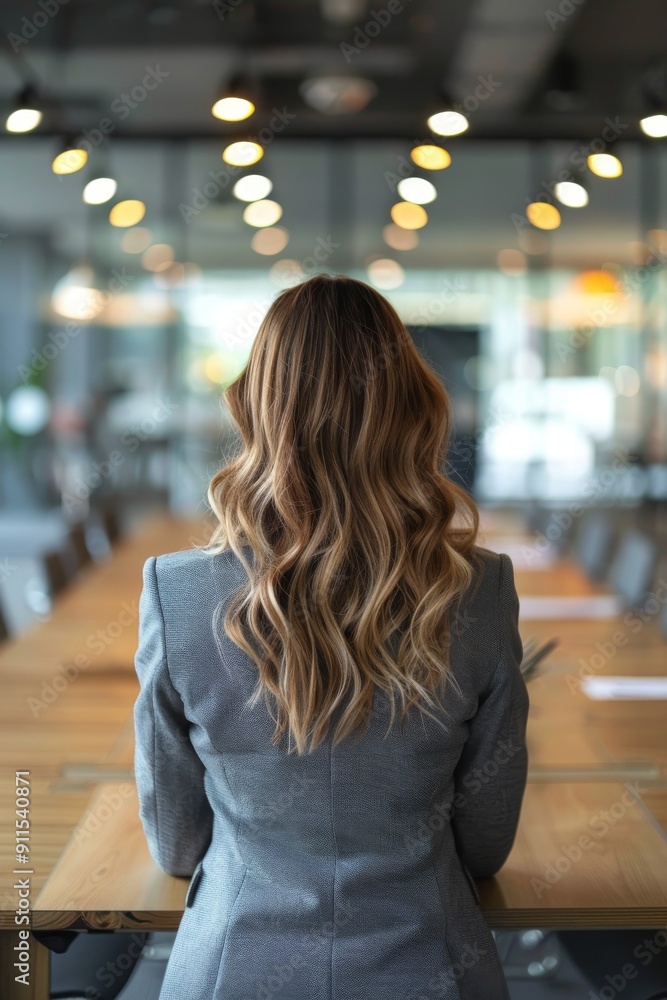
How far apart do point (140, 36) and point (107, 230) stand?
9.59 feet

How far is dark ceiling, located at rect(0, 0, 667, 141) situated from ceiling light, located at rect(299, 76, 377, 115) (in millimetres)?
79

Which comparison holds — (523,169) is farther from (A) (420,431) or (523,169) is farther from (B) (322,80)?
(A) (420,431)

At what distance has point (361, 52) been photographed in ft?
20.2

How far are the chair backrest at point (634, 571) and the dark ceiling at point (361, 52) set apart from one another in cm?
198

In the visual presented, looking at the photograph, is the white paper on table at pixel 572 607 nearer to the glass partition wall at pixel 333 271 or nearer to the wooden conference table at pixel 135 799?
the wooden conference table at pixel 135 799

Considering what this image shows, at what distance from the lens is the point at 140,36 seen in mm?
5922

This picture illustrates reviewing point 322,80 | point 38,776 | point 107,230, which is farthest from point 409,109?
point 38,776

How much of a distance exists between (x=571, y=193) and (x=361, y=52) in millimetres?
3338

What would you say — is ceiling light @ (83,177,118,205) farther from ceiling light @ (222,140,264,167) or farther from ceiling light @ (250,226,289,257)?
ceiling light @ (250,226,289,257)

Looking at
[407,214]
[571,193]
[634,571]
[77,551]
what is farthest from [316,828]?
[407,214]

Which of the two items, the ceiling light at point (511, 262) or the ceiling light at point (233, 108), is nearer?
the ceiling light at point (233, 108)

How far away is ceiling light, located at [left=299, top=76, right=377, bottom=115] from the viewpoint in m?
6.64

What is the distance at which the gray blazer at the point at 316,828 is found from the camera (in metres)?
1.27

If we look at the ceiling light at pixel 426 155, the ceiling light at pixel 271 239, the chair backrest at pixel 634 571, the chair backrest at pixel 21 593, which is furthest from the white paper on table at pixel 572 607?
A: the ceiling light at pixel 271 239
